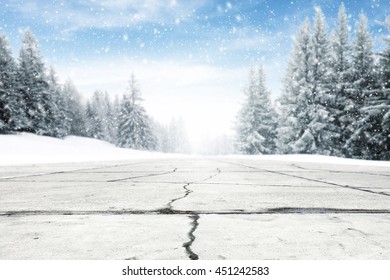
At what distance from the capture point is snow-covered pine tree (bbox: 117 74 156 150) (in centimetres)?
5981

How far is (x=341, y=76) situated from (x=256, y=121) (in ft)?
42.2

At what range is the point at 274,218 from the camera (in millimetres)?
2514

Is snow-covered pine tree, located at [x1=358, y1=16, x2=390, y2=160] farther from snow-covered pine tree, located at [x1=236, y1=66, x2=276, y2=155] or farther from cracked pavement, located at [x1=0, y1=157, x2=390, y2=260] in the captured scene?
cracked pavement, located at [x1=0, y1=157, x2=390, y2=260]

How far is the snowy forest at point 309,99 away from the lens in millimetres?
25750

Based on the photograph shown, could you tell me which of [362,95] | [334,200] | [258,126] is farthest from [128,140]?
[334,200]

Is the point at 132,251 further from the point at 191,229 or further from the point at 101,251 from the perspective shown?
the point at 191,229

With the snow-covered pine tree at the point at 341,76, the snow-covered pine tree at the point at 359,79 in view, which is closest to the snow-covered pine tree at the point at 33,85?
the snow-covered pine tree at the point at 341,76

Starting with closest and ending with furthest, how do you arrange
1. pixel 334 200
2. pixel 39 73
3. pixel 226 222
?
1. pixel 226 222
2. pixel 334 200
3. pixel 39 73

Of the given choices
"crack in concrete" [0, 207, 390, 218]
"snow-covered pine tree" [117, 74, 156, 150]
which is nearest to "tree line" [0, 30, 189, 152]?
"snow-covered pine tree" [117, 74, 156, 150]

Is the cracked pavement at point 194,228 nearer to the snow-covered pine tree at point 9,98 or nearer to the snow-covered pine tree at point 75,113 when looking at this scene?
the snow-covered pine tree at point 9,98

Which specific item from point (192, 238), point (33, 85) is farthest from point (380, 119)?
point (33, 85)

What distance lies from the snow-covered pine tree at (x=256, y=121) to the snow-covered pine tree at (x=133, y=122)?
22.3 meters

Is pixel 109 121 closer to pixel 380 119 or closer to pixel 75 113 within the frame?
pixel 75 113
